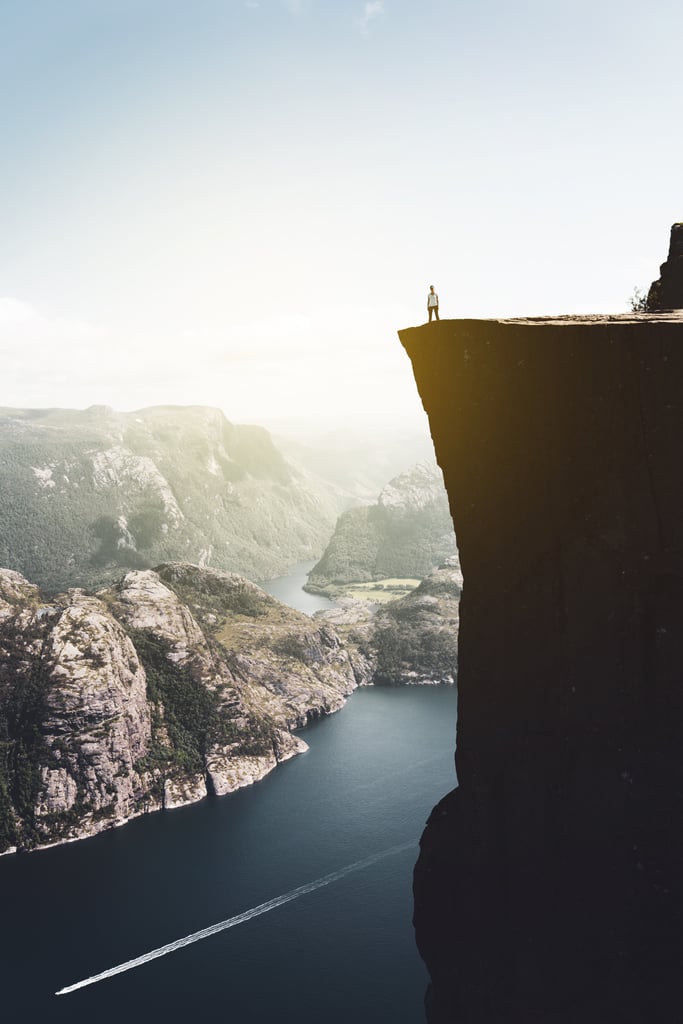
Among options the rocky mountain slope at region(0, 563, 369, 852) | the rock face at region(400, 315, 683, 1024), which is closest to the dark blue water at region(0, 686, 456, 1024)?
the rocky mountain slope at region(0, 563, 369, 852)

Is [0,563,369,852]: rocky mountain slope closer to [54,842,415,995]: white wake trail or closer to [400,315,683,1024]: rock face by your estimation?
[54,842,415,995]: white wake trail

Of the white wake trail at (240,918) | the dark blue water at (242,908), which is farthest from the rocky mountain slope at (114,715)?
the white wake trail at (240,918)

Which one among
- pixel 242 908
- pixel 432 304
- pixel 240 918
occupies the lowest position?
pixel 242 908

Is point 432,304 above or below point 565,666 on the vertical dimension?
above

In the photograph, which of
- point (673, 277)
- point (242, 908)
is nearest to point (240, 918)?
point (242, 908)

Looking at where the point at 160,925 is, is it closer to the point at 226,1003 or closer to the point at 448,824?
the point at 226,1003

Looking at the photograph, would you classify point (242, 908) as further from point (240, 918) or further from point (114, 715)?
point (114, 715)

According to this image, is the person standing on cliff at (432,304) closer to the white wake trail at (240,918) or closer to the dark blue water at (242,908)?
the dark blue water at (242,908)
